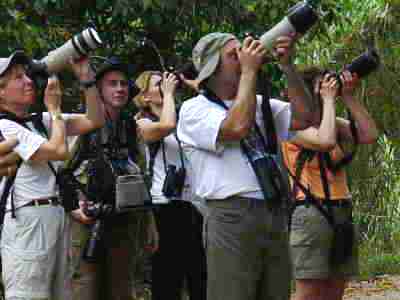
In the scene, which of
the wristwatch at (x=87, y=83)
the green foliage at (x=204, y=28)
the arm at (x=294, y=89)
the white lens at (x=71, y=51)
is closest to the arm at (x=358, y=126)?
the arm at (x=294, y=89)

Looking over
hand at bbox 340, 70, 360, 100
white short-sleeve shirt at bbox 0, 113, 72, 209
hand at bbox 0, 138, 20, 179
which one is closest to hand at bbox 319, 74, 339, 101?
hand at bbox 340, 70, 360, 100

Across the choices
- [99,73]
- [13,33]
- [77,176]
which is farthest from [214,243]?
[13,33]

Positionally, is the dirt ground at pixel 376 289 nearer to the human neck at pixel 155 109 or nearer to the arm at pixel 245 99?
the human neck at pixel 155 109

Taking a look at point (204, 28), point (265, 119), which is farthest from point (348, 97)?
point (204, 28)

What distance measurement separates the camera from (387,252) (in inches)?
599

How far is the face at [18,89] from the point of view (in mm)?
5879

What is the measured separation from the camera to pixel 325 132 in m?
6.25

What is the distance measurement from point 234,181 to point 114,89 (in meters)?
1.95

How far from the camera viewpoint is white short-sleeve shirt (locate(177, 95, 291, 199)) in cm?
530

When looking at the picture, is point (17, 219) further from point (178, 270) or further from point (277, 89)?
point (277, 89)

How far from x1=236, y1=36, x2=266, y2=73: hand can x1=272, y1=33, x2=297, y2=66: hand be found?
0.17 m

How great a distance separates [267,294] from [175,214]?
1.98 meters

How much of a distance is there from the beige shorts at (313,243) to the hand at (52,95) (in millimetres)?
1629

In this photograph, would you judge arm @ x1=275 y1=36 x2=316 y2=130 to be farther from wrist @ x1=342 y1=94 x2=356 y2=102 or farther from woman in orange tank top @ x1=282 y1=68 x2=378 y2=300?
wrist @ x1=342 y1=94 x2=356 y2=102
